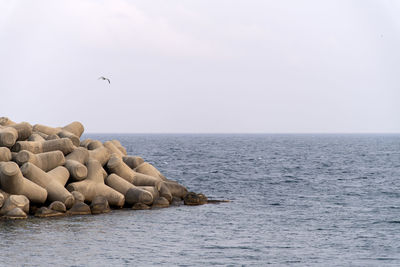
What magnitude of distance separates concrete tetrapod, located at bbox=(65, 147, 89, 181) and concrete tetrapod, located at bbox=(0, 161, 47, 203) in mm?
1999

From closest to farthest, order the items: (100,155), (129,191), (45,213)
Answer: (45,213) → (129,191) → (100,155)

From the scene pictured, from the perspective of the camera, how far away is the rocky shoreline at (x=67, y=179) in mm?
21047

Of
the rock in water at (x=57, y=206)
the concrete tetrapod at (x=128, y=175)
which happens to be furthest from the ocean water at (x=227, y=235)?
the concrete tetrapod at (x=128, y=175)

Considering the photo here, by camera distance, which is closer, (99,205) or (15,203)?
(15,203)

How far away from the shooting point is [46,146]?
24656 mm

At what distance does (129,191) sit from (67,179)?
256 cm

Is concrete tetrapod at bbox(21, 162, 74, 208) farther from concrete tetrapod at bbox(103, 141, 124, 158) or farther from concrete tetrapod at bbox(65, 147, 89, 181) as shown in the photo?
concrete tetrapod at bbox(103, 141, 124, 158)

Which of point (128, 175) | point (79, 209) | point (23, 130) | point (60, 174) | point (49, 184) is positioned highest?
point (23, 130)

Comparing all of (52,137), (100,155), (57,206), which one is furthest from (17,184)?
(52,137)

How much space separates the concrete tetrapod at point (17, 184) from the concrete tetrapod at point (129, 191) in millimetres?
3409

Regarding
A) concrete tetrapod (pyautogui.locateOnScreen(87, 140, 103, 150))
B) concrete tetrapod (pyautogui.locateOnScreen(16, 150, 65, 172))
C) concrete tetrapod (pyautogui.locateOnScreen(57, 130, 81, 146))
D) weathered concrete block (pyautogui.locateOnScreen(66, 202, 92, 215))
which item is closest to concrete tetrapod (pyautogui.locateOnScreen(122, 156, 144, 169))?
concrete tetrapod (pyautogui.locateOnScreen(87, 140, 103, 150))

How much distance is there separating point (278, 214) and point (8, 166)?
34.7 feet

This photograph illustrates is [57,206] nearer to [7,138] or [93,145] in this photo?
[7,138]

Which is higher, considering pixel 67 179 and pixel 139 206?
pixel 67 179
